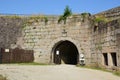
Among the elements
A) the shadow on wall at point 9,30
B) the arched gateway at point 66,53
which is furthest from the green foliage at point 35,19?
the arched gateway at point 66,53

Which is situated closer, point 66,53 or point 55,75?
point 55,75

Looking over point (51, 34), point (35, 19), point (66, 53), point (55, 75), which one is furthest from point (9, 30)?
point (55, 75)

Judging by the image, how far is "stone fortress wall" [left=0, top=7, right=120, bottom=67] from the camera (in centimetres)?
1437

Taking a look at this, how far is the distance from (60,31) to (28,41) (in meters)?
2.92

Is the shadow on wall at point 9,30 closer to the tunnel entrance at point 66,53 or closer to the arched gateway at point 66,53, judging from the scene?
the arched gateway at point 66,53

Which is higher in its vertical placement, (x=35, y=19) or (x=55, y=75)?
(x=35, y=19)

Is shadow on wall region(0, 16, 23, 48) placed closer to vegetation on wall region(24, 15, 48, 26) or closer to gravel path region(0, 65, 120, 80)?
vegetation on wall region(24, 15, 48, 26)

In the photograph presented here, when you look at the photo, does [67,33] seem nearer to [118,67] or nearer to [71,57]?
[71,57]

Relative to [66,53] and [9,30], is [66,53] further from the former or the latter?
[9,30]

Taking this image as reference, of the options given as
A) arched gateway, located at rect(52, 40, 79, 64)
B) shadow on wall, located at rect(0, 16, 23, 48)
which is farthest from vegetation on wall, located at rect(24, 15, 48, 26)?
arched gateway, located at rect(52, 40, 79, 64)

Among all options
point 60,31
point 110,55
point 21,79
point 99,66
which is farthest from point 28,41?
point 21,79

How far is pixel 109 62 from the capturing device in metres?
12.3

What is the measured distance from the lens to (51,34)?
1728 cm

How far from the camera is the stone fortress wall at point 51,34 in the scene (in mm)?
14366
